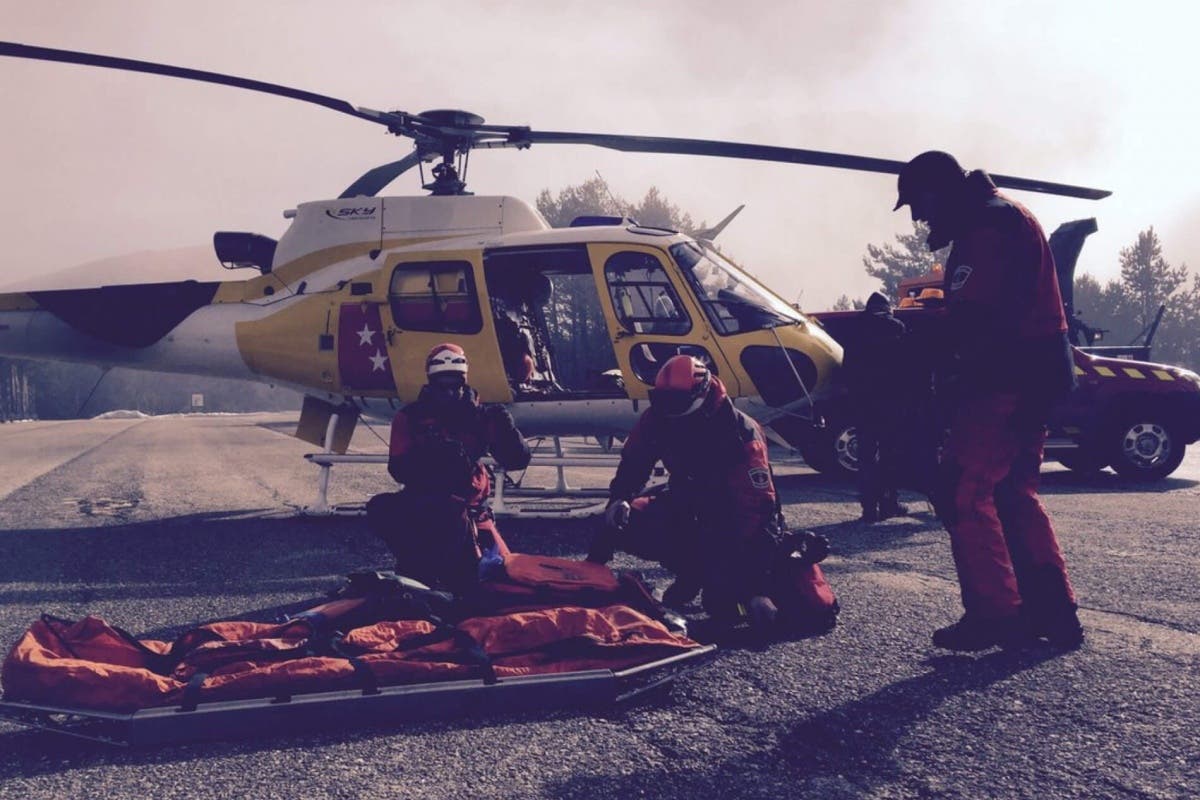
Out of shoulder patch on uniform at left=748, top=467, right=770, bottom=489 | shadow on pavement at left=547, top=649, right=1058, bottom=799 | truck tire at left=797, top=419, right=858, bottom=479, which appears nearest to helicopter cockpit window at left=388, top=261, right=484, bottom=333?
shoulder patch on uniform at left=748, top=467, right=770, bottom=489

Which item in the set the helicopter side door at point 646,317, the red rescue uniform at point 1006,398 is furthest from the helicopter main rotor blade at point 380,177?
the red rescue uniform at point 1006,398

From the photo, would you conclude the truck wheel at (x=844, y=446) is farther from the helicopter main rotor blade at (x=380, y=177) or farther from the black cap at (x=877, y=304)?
the helicopter main rotor blade at (x=380, y=177)

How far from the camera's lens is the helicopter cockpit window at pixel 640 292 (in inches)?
324

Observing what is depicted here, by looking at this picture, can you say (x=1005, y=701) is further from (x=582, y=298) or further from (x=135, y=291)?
(x=582, y=298)

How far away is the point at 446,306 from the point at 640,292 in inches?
69.0

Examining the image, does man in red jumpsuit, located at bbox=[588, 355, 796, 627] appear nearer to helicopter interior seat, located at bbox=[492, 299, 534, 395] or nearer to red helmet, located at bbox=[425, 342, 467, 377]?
red helmet, located at bbox=[425, 342, 467, 377]

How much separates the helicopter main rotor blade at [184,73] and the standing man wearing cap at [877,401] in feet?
14.9

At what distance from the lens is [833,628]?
15.2 ft

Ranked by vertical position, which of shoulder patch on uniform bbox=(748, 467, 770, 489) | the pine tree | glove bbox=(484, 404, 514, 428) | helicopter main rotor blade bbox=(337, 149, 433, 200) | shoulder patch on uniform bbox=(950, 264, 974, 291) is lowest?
shoulder patch on uniform bbox=(748, 467, 770, 489)

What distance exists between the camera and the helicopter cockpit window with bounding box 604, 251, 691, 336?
822 centimetres

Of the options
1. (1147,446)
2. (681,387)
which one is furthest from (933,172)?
(1147,446)

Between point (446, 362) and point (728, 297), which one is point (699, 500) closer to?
point (446, 362)

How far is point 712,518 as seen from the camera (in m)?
4.81

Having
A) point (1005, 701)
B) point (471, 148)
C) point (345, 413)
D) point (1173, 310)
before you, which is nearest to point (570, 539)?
point (345, 413)
